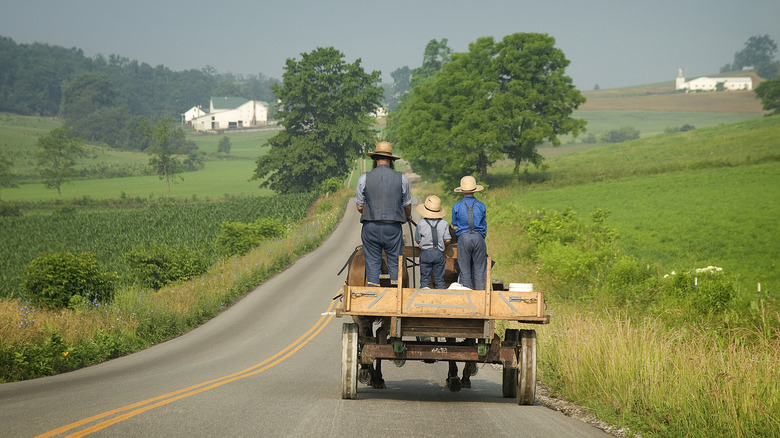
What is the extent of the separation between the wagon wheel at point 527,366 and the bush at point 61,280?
16.2 metres

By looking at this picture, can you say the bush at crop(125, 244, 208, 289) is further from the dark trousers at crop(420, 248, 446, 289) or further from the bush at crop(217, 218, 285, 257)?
the dark trousers at crop(420, 248, 446, 289)

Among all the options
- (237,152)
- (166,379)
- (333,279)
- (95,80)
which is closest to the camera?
(166,379)

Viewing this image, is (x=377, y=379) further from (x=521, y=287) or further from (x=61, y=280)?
(x=61, y=280)

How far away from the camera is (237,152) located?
517 feet

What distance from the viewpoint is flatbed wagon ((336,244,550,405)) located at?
28.7 feet

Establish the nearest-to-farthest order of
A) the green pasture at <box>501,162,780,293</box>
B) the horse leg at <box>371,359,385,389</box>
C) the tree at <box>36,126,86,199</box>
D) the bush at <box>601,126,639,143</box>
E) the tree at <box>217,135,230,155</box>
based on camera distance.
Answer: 1. the horse leg at <box>371,359,385,389</box>
2. the green pasture at <box>501,162,780,293</box>
3. the tree at <box>36,126,86,199</box>
4. the tree at <box>217,135,230,155</box>
5. the bush at <box>601,126,639,143</box>

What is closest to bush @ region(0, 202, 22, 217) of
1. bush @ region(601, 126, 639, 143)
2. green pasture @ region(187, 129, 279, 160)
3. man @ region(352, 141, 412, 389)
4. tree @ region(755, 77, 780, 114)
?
green pasture @ region(187, 129, 279, 160)

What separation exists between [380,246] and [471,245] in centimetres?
119

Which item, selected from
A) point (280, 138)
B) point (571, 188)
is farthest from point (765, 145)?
point (280, 138)

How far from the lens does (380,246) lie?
9602 mm

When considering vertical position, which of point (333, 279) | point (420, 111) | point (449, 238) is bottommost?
point (333, 279)

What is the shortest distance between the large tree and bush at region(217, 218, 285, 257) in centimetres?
2687

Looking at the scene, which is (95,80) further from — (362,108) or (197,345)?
(197,345)

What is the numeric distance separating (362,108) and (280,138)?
10186 mm
